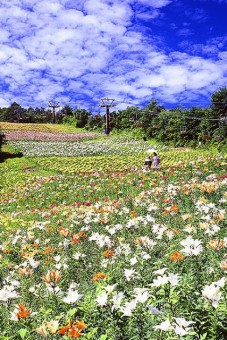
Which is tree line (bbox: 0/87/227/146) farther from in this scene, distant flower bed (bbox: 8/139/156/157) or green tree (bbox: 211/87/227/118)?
distant flower bed (bbox: 8/139/156/157)

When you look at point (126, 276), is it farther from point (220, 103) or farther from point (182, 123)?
point (182, 123)

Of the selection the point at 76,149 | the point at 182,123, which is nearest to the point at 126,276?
the point at 76,149

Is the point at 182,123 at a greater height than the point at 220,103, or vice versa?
the point at 220,103

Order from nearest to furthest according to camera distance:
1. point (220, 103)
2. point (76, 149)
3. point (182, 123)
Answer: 1. point (76, 149)
2. point (220, 103)
3. point (182, 123)

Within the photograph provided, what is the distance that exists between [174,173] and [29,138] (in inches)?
1510

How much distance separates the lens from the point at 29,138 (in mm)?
51125

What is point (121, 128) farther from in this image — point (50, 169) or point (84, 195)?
point (84, 195)

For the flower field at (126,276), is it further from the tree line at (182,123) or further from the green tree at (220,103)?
the green tree at (220,103)

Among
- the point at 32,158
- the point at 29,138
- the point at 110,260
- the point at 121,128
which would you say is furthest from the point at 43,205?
the point at 121,128

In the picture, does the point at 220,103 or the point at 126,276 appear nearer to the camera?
the point at 126,276

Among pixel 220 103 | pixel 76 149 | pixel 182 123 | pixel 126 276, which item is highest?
pixel 220 103

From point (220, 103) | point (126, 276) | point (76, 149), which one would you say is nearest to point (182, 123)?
point (220, 103)

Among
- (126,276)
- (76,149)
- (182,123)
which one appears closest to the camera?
(126,276)

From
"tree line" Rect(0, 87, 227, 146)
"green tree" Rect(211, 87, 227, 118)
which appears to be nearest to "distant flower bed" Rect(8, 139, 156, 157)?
"tree line" Rect(0, 87, 227, 146)
